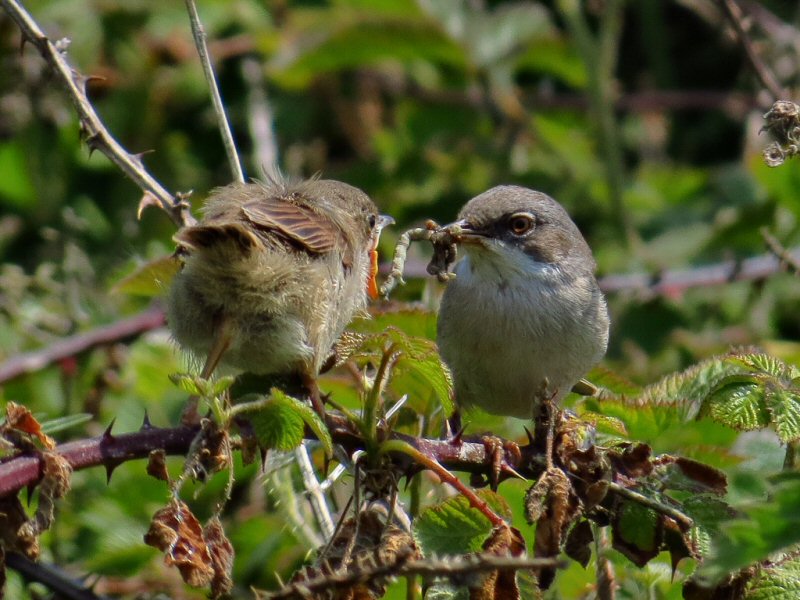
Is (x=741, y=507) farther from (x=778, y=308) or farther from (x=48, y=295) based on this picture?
(x=778, y=308)

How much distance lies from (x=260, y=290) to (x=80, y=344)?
1.68 metres

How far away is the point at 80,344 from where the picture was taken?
464cm

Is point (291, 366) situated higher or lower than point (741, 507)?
lower

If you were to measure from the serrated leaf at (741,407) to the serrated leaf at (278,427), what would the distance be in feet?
2.82

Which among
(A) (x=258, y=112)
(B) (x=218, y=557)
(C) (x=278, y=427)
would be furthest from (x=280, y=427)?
(A) (x=258, y=112)

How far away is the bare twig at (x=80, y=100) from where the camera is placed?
2943mm

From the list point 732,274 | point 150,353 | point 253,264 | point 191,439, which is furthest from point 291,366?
point 732,274

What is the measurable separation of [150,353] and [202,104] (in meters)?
2.75

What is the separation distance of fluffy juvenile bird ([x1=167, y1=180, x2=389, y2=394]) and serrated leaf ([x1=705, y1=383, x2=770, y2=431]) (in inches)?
44.4

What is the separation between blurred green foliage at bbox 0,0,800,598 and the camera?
18.7 ft

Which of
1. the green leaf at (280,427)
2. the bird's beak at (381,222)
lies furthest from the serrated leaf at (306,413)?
the bird's beak at (381,222)

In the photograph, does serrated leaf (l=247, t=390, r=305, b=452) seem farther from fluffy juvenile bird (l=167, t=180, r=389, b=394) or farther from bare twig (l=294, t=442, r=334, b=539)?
fluffy juvenile bird (l=167, t=180, r=389, b=394)

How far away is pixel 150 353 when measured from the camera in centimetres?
508

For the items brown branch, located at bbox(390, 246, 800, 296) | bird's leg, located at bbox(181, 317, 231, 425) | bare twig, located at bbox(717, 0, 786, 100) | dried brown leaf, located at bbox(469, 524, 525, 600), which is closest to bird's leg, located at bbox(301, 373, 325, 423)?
bird's leg, located at bbox(181, 317, 231, 425)
